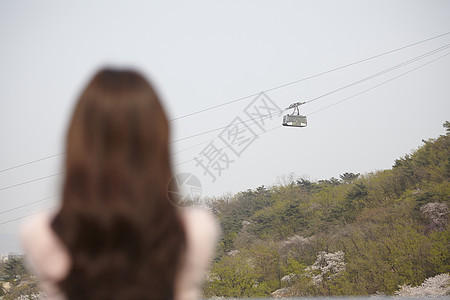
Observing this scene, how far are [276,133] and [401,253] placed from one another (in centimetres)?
938

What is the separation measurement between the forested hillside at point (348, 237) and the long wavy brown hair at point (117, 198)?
10.1 m

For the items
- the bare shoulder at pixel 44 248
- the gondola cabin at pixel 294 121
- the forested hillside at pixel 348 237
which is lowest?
the forested hillside at pixel 348 237

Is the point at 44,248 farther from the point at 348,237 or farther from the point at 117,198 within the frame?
the point at 348,237

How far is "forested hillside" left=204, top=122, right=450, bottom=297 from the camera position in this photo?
976 centimetres

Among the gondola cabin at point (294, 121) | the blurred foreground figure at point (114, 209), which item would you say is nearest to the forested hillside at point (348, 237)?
the gondola cabin at point (294, 121)

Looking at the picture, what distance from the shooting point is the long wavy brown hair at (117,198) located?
18.8 inches

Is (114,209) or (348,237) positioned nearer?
(114,209)

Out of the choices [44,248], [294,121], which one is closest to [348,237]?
[294,121]

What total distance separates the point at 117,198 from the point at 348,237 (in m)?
11.9

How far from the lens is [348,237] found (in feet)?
37.9

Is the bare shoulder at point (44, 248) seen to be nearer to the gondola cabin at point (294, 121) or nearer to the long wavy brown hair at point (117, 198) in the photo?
the long wavy brown hair at point (117, 198)

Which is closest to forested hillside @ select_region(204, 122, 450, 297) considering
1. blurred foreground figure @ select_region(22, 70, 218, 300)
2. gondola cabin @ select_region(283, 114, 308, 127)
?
gondola cabin @ select_region(283, 114, 308, 127)

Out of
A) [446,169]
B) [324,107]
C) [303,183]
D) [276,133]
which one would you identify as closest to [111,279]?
[446,169]

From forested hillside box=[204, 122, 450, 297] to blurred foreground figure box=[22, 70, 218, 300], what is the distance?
33.0 ft
